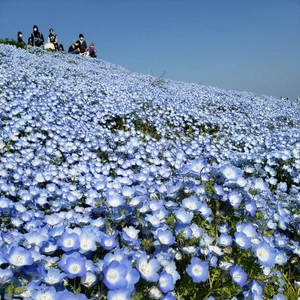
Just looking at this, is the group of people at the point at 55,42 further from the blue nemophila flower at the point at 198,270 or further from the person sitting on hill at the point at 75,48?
the blue nemophila flower at the point at 198,270

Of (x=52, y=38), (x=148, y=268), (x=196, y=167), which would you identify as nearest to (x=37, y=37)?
A: (x=52, y=38)

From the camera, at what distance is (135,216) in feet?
6.62

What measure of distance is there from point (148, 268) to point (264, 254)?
0.63m

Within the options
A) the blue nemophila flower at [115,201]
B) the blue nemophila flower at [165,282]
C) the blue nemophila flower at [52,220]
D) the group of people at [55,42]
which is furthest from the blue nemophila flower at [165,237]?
the group of people at [55,42]

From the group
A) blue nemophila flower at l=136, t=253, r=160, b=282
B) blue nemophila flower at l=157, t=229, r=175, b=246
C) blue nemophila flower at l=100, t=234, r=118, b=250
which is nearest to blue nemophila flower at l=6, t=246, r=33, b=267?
blue nemophila flower at l=100, t=234, r=118, b=250

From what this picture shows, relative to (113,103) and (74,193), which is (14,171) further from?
(113,103)

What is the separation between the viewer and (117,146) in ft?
15.8

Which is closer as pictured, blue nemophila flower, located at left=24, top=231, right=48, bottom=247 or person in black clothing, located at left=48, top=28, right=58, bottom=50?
blue nemophila flower, located at left=24, top=231, right=48, bottom=247

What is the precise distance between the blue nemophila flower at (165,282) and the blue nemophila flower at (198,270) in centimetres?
17

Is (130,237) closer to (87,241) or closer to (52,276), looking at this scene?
(87,241)

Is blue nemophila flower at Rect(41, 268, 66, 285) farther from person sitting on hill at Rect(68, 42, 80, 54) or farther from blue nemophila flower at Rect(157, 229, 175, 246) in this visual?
person sitting on hill at Rect(68, 42, 80, 54)

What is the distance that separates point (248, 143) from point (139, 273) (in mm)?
4492

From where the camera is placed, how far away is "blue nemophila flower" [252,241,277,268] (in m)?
1.71

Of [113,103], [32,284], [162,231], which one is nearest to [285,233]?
[162,231]
